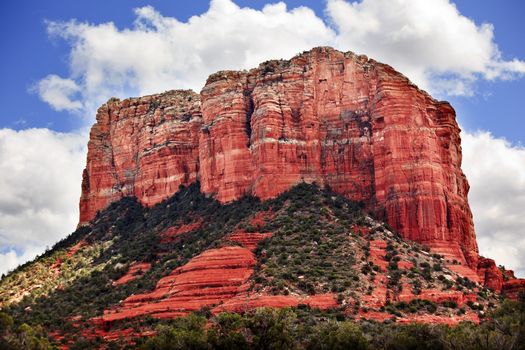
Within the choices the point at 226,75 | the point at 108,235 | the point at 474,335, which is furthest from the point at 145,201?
the point at 474,335

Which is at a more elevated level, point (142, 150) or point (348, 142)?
point (142, 150)

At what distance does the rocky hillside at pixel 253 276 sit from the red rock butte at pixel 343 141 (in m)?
2.94

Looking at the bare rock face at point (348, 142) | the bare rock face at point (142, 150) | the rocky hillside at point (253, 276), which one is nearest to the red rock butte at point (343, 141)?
the bare rock face at point (348, 142)

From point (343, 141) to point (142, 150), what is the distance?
42.3 m

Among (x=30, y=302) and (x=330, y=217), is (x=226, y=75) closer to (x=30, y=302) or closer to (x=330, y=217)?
(x=330, y=217)

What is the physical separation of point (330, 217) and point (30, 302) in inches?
1666

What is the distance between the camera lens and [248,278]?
93125 mm

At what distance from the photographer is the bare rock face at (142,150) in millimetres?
138125

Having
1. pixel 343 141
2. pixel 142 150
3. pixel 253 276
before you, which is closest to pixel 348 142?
pixel 343 141

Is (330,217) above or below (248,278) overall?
above

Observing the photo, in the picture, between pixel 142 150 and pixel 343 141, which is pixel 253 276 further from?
pixel 142 150

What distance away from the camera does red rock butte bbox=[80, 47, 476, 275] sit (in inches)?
4277

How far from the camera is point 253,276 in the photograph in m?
93.2

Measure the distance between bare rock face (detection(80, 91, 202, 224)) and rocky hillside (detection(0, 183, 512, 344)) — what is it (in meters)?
Result: 11.3
